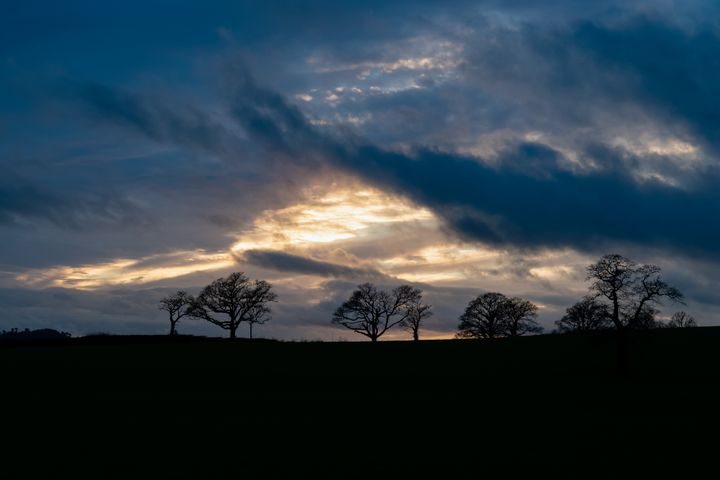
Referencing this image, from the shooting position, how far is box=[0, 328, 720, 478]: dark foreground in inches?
838

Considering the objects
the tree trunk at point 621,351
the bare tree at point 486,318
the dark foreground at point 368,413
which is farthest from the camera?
the bare tree at point 486,318

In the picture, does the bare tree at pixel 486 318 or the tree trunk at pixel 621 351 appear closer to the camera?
the tree trunk at pixel 621 351

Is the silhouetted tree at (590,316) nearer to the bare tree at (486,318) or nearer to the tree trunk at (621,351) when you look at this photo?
the tree trunk at (621,351)

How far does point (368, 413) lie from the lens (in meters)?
30.5

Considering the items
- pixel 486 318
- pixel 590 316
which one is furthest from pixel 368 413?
pixel 486 318

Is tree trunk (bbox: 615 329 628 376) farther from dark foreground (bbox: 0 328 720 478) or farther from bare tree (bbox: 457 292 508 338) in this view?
bare tree (bbox: 457 292 508 338)

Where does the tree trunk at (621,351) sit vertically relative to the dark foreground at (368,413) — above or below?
above

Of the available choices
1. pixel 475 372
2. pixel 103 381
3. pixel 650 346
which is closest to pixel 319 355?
pixel 475 372

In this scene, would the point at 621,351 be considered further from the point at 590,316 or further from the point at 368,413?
the point at 368,413

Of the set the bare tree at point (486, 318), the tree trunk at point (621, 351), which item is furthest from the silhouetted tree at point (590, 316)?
the bare tree at point (486, 318)

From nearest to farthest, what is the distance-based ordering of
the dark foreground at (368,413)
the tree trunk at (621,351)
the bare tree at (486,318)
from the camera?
1. the dark foreground at (368,413)
2. the tree trunk at (621,351)
3. the bare tree at (486,318)

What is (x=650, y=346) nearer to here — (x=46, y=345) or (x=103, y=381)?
(x=103, y=381)

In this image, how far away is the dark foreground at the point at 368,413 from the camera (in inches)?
838

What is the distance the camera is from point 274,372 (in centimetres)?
4766
